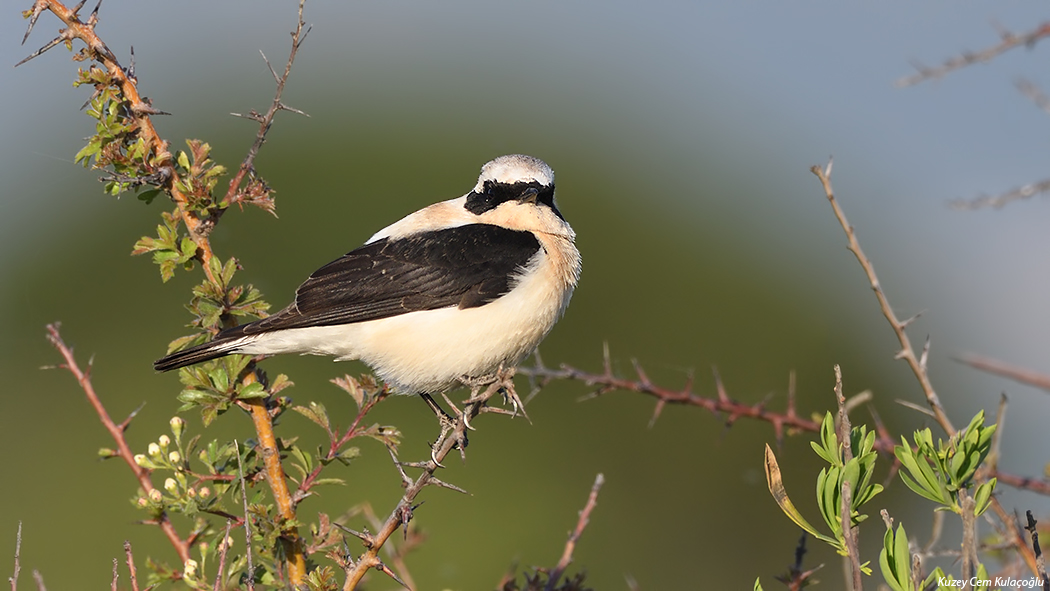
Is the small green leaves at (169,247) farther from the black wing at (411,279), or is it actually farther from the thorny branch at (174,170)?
the black wing at (411,279)

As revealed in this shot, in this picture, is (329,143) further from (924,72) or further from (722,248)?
(924,72)

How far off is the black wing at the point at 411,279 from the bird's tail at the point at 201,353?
66 cm

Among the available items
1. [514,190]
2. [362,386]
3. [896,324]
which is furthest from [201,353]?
[896,324]

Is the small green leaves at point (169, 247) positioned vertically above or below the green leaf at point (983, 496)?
above

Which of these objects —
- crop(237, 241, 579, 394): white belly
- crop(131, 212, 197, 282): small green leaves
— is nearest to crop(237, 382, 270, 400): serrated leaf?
crop(131, 212, 197, 282): small green leaves

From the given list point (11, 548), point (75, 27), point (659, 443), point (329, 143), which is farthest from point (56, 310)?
point (75, 27)

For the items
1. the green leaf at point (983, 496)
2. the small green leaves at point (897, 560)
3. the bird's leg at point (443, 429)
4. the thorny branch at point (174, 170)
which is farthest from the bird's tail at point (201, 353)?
the green leaf at point (983, 496)

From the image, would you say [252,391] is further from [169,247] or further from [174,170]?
[174,170]

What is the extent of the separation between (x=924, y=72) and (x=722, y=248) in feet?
32.6

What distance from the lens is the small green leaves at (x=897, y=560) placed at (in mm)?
2504

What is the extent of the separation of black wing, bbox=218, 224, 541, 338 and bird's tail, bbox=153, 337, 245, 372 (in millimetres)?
660

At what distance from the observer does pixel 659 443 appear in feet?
38.3

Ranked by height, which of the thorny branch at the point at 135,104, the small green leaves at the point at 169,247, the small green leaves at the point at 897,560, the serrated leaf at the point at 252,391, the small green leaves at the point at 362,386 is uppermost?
the thorny branch at the point at 135,104

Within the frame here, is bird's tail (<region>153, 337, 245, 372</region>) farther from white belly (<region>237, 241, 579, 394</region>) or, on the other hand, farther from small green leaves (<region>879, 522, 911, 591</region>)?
small green leaves (<region>879, 522, 911, 591</region>)
